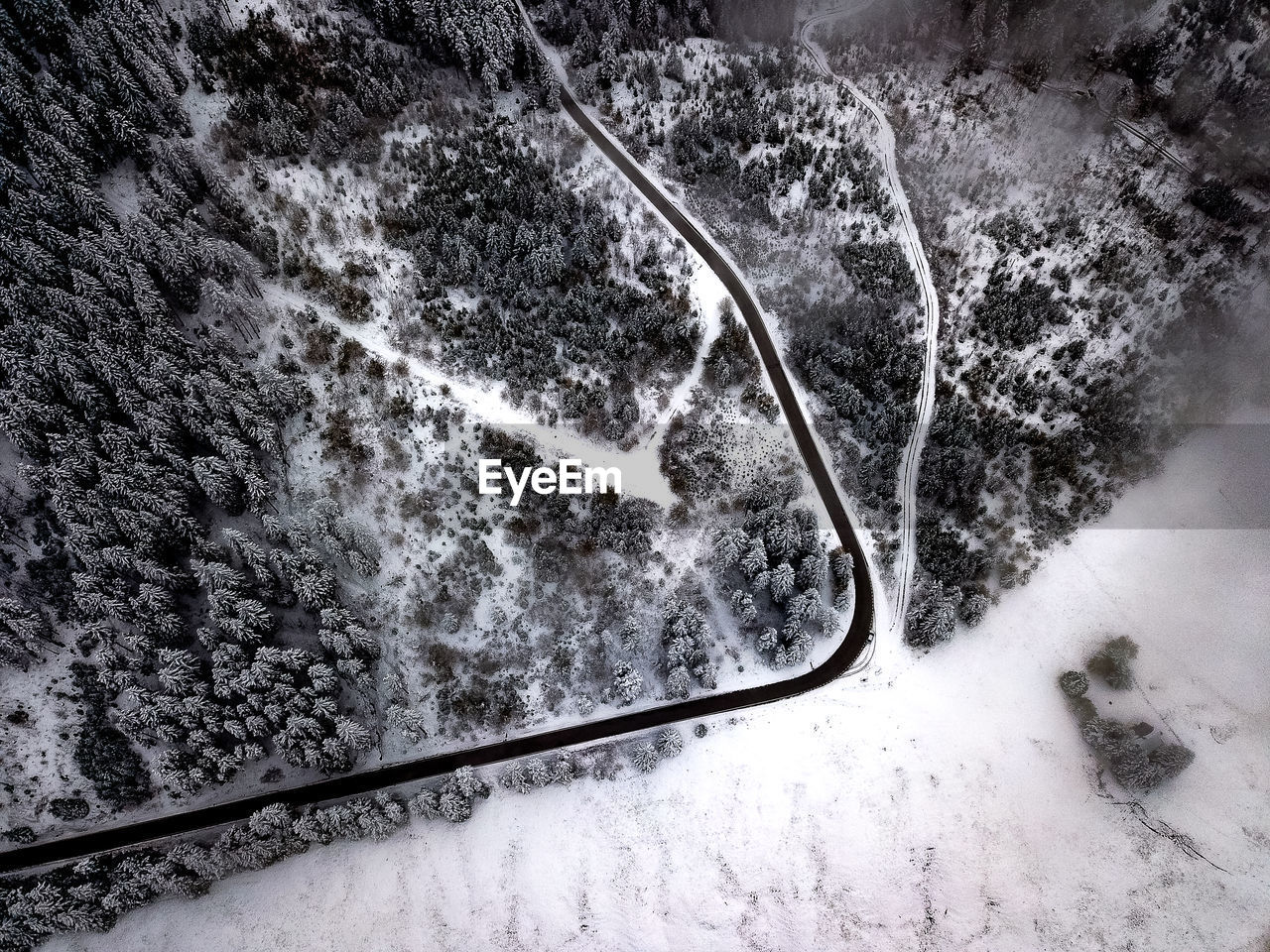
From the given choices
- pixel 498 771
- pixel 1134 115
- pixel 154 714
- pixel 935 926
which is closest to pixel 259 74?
pixel 154 714

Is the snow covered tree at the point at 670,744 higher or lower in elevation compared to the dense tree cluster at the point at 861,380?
lower

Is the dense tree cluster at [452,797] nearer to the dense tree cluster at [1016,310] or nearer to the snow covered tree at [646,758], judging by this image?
the snow covered tree at [646,758]

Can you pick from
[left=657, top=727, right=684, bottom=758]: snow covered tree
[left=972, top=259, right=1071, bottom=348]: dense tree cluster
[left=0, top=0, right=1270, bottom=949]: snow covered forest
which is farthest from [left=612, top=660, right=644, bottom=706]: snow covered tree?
[left=972, top=259, right=1071, bottom=348]: dense tree cluster

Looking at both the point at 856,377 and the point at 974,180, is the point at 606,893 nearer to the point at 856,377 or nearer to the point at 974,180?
the point at 856,377

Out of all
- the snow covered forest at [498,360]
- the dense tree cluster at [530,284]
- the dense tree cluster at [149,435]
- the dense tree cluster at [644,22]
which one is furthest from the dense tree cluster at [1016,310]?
the dense tree cluster at [149,435]

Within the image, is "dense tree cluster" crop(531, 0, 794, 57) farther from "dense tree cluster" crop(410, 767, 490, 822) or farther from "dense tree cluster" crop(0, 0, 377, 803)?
"dense tree cluster" crop(410, 767, 490, 822)

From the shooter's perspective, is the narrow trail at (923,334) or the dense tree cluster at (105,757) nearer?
the dense tree cluster at (105,757)
